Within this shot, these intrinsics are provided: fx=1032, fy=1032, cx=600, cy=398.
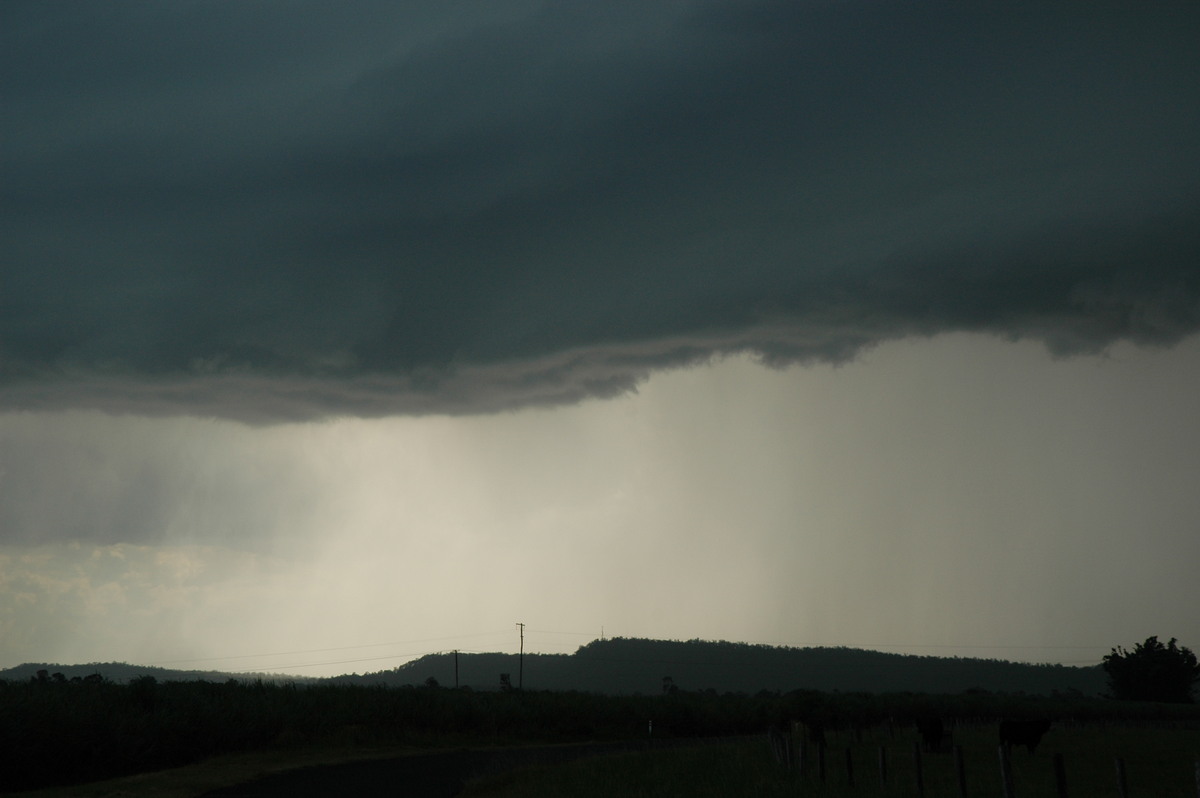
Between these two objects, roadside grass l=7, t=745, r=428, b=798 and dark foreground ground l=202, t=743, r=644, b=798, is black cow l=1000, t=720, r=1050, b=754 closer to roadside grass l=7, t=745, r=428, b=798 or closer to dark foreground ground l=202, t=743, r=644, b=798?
dark foreground ground l=202, t=743, r=644, b=798

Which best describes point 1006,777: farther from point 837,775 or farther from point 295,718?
point 295,718

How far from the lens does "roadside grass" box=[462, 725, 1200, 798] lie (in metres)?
27.9

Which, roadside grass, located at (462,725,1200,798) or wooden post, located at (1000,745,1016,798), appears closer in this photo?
wooden post, located at (1000,745,1016,798)

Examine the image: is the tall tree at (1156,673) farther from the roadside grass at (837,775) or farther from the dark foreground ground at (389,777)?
the dark foreground ground at (389,777)

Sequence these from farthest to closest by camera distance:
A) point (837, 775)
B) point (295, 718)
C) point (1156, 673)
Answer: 1. point (1156, 673)
2. point (295, 718)
3. point (837, 775)

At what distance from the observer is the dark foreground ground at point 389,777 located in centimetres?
3001

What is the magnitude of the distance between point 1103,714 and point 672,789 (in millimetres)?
95394

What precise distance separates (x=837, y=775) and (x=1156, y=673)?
406 feet

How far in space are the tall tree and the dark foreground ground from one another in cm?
11720

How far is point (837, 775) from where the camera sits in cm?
3203

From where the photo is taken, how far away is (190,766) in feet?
124

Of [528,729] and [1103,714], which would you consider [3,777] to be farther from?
[1103,714]

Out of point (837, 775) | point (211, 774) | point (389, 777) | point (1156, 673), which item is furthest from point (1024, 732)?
point (1156, 673)

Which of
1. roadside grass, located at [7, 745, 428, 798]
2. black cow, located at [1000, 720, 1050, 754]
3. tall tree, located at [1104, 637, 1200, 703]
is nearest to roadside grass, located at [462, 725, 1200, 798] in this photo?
black cow, located at [1000, 720, 1050, 754]
